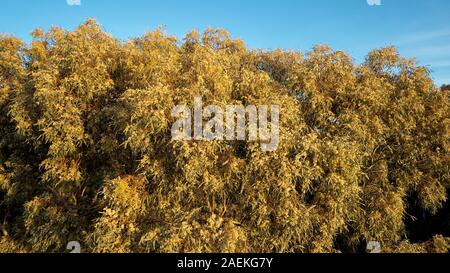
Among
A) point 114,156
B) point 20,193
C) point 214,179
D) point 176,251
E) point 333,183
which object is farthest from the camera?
point 20,193

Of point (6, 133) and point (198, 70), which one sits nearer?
point (198, 70)

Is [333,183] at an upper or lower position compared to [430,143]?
lower

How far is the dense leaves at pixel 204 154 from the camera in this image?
30.4ft

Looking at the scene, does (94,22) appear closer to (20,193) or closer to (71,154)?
(71,154)

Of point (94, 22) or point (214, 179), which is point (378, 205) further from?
point (94, 22)

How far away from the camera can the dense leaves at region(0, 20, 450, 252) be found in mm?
9273

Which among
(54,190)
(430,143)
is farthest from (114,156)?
(430,143)

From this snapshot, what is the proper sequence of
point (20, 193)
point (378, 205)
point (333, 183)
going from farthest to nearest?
point (20, 193) → point (378, 205) → point (333, 183)

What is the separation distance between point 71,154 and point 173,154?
3.84 m

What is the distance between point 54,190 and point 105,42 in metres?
4.83

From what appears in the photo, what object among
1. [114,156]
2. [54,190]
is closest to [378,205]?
[114,156]

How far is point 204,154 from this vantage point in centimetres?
904

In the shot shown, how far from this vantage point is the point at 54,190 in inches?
457

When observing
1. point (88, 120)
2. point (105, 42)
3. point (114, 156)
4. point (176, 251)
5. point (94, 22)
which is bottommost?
point (176, 251)
